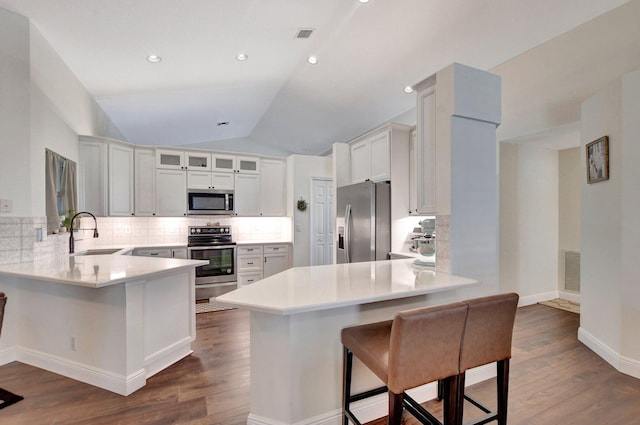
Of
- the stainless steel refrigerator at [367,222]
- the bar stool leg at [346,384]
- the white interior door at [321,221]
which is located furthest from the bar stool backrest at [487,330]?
the white interior door at [321,221]

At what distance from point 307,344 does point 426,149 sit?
1.73 meters

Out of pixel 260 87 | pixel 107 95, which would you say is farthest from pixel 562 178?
pixel 107 95

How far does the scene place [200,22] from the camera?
2.67m

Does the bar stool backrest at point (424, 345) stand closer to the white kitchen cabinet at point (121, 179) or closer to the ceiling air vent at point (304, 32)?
the ceiling air vent at point (304, 32)

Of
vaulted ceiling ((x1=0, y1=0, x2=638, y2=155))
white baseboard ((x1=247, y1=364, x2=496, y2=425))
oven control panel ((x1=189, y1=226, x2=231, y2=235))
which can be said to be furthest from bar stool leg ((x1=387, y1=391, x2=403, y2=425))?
oven control panel ((x1=189, y1=226, x2=231, y2=235))

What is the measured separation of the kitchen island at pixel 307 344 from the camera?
157 cm

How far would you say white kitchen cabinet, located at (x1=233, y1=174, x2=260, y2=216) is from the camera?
536 cm

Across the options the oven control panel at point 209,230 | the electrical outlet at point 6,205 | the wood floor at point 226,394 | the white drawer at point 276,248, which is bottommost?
the wood floor at point 226,394

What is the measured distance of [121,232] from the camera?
4738mm

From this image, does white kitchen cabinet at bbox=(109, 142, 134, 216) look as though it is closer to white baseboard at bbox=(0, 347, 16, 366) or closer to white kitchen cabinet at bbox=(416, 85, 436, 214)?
white baseboard at bbox=(0, 347, 16, 366)

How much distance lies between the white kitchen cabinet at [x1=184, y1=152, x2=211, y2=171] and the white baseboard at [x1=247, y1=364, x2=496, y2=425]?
14.1 ft

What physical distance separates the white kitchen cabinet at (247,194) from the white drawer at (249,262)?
83 cm

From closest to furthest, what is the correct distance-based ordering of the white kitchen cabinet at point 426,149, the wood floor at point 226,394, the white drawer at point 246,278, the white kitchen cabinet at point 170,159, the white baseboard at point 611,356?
the wood floor at point 226,394 < the white kitchen cabinet at point 426,149 < the white baseboard at point 611,356 < the white kitchen cabinet at point 170,159 < the white drawer at point 246,278

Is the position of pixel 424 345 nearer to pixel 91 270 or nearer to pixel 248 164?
pixel 91 270
